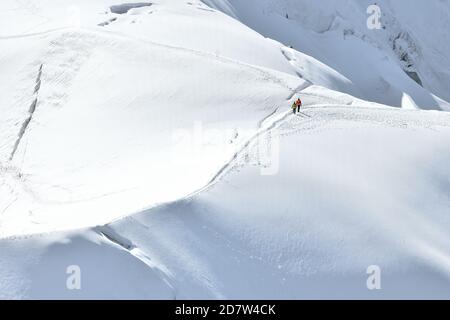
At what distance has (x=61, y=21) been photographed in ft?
122

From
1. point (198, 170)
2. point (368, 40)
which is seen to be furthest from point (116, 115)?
point (368, 40)

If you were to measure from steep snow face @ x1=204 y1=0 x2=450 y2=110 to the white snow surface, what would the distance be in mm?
6632

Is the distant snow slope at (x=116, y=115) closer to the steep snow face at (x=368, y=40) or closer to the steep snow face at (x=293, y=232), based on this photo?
the steep snow face at (x=293, y=232)

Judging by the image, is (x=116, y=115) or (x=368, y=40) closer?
(x=116, y=115)

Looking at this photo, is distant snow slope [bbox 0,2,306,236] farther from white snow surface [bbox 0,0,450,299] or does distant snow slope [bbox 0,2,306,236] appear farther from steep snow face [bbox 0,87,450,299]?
steep snow face [bbox 0,87,450,299]

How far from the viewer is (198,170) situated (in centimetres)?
2370

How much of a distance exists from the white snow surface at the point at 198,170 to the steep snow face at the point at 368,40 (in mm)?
6632

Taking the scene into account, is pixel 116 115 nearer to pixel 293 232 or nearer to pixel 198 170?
pixel 198 170

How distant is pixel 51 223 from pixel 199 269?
4.52 m

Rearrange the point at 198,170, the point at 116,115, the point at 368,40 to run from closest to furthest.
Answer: the point at 198,170
the point at 116,115
the point at 368,40

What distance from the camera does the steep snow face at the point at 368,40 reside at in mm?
45875

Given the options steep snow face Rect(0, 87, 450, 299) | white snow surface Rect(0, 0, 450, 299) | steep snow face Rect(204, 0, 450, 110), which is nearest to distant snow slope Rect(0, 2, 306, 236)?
white snow surface Rect(0, 0, 450, 299)

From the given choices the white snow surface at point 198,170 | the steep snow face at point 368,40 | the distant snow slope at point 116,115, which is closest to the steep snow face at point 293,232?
the white snow surface at point 198,170

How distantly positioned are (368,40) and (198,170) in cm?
3563
